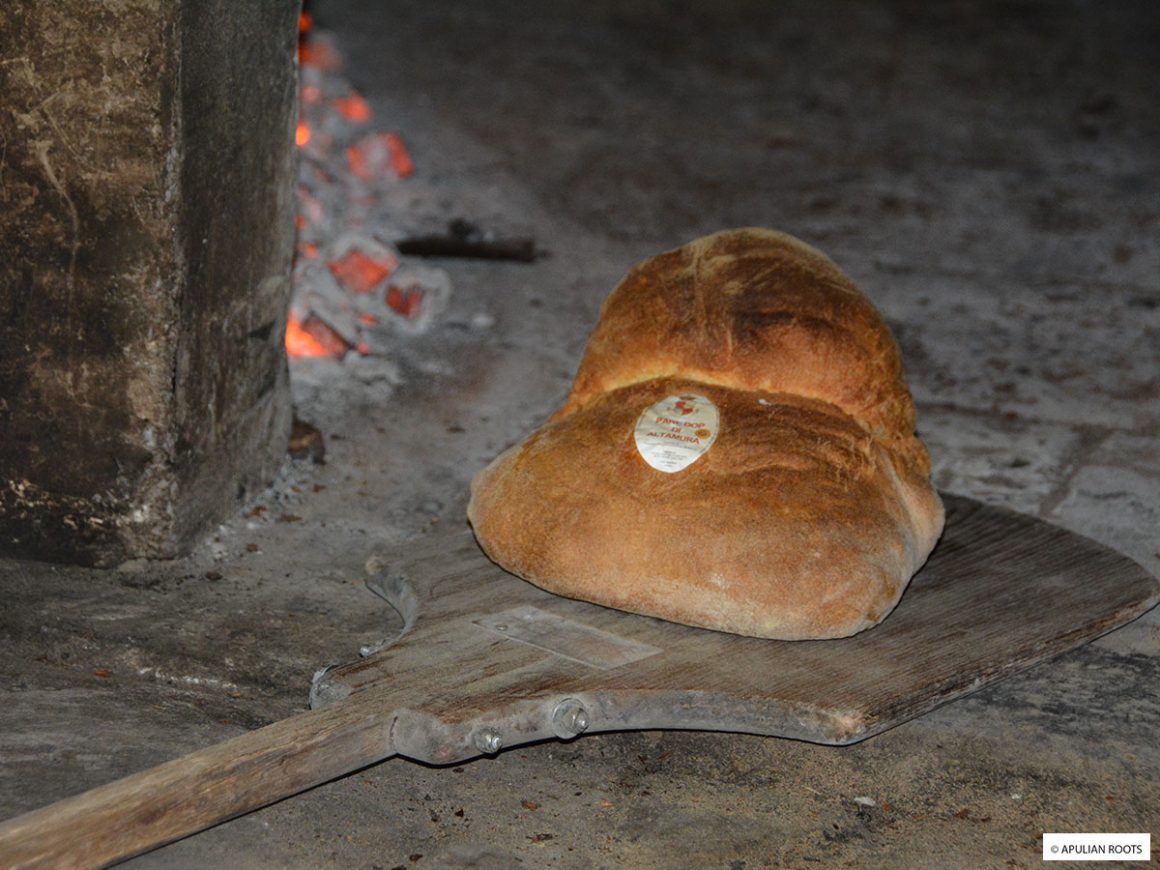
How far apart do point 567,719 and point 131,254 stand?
1.35 metres

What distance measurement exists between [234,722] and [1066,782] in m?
1.51

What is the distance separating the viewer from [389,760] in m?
2.70

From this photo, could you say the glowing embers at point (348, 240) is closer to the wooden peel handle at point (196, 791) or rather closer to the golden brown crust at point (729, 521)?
the golden brown crust at point (729, 521)

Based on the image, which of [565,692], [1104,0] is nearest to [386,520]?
[565,692]

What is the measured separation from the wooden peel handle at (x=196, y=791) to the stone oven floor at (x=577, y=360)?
0.16m

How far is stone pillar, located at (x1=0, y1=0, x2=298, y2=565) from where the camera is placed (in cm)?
297

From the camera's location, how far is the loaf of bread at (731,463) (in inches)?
111

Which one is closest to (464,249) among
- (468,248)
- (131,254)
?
(468,248)

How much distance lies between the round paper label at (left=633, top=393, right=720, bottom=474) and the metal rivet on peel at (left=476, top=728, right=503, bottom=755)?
706mm

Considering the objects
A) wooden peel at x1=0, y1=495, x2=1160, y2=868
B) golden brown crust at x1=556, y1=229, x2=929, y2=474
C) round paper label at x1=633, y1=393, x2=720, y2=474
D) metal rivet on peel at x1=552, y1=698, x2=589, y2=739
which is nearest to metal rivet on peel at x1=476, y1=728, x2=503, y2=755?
wooden peel at x1=0, y1=495, x2=1160, y2=868

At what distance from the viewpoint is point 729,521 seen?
2.86m

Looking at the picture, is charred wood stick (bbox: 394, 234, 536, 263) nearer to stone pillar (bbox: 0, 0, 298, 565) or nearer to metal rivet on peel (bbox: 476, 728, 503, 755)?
stone pillar (bbox: 0, 0, 298, 565)

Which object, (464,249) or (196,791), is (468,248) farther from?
(196,791)

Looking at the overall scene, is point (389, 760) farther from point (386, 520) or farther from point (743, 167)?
point (743, 167)
